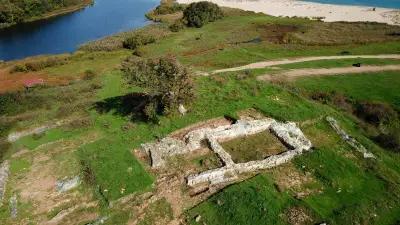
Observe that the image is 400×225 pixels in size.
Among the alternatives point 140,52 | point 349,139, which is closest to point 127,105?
point 349,139

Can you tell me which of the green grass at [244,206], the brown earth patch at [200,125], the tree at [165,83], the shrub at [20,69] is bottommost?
the shrub at [20,69]

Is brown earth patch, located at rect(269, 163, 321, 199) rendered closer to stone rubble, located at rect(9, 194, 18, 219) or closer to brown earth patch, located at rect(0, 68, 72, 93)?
stone rubble, located at rect(9, 194, 18, 219)

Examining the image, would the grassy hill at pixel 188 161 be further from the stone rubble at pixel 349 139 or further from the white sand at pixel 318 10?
the white sand at pixel 318 10

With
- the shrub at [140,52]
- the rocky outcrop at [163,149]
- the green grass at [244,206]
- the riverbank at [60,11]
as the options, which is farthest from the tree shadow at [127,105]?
the riverbank at [60,11]

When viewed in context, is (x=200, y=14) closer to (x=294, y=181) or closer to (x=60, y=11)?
(x=60, y=11)

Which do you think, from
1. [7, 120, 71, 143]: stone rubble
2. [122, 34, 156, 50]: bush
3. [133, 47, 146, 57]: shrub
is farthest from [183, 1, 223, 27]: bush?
[7, 120, 71, 143]: stone rubble

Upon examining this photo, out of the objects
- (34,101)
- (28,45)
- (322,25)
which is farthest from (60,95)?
(322,25)

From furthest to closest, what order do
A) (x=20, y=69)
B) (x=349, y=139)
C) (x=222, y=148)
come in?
(x=20, y=69) → (x=349, y=139) → (x=222, y=148)

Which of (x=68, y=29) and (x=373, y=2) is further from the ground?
(x=373, y=2)
